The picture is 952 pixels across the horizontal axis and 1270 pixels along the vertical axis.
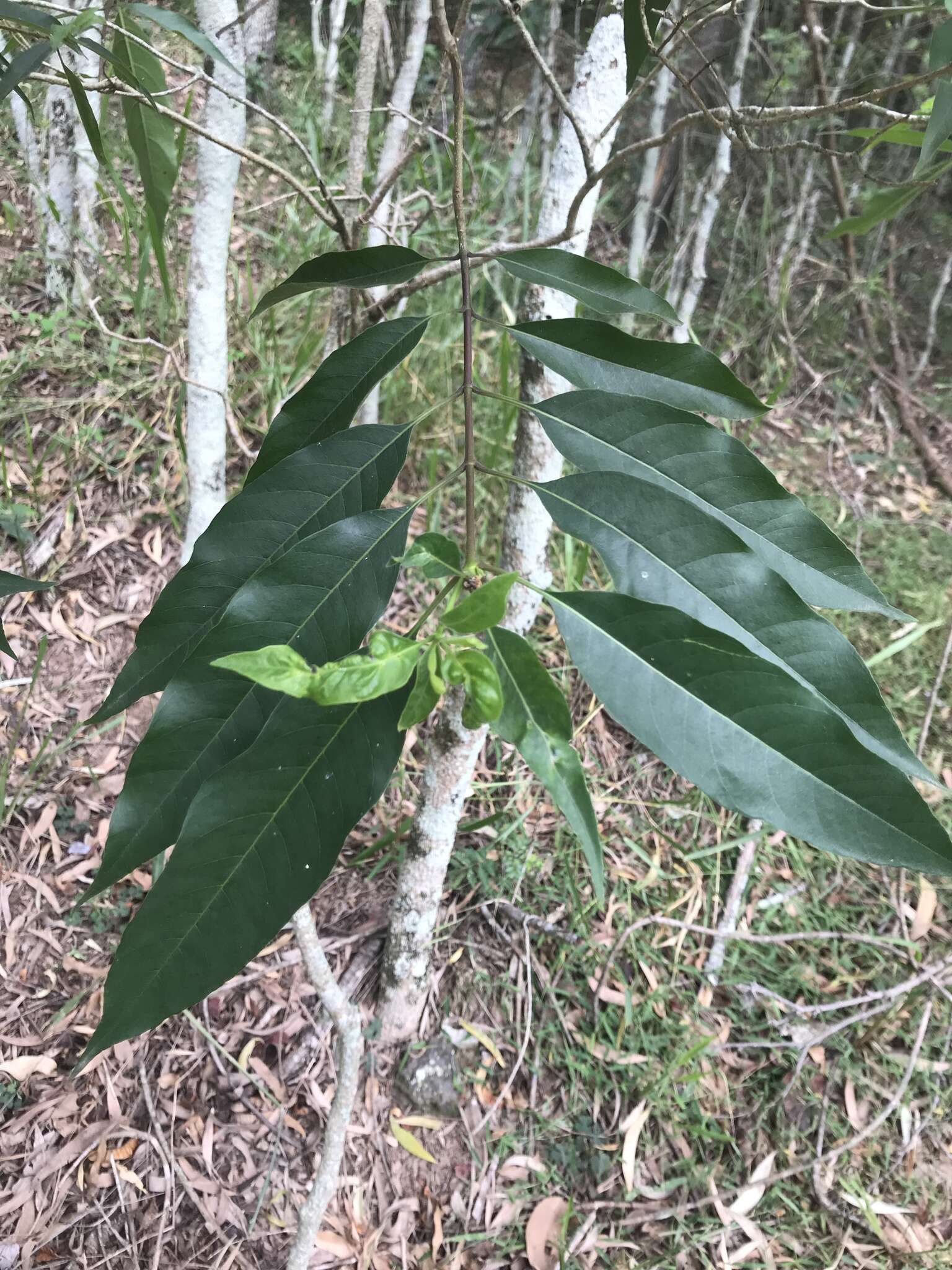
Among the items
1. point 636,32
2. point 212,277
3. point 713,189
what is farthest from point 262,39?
point 636,32

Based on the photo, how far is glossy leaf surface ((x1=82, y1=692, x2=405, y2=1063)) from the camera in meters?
0.44

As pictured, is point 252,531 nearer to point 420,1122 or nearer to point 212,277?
point 212,277

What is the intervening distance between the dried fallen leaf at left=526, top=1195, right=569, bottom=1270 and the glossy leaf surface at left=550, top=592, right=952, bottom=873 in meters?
1.06

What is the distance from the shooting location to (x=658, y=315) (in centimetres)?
57

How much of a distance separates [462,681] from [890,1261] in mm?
1399

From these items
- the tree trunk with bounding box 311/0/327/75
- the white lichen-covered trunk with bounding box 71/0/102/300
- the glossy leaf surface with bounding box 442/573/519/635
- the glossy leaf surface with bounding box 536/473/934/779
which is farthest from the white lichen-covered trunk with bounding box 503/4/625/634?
the tree trunk with bounding box 311/0/327/75

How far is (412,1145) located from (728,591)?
1.11m

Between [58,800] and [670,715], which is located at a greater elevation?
[670,715]

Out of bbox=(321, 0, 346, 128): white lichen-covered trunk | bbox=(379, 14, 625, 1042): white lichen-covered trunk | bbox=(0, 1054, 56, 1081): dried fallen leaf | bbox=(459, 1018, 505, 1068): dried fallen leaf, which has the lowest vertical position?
bbox=(459, 1018, 505, 1068): dried fallen leaf

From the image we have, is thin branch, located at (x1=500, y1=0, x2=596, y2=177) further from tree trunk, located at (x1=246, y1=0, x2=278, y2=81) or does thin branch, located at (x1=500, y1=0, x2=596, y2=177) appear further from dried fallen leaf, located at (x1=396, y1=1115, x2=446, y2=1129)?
tree trunk, located at (x1=246, y1=0, x2=278, y2=81)

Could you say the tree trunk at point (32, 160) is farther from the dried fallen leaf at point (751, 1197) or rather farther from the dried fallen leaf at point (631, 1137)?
the dried fallen leaf at point (751, 1197)

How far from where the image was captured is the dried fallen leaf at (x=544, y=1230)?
1.10 m

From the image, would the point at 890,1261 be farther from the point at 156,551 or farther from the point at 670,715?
the point at 156,551

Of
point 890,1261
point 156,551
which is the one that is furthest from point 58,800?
point 890,1261
